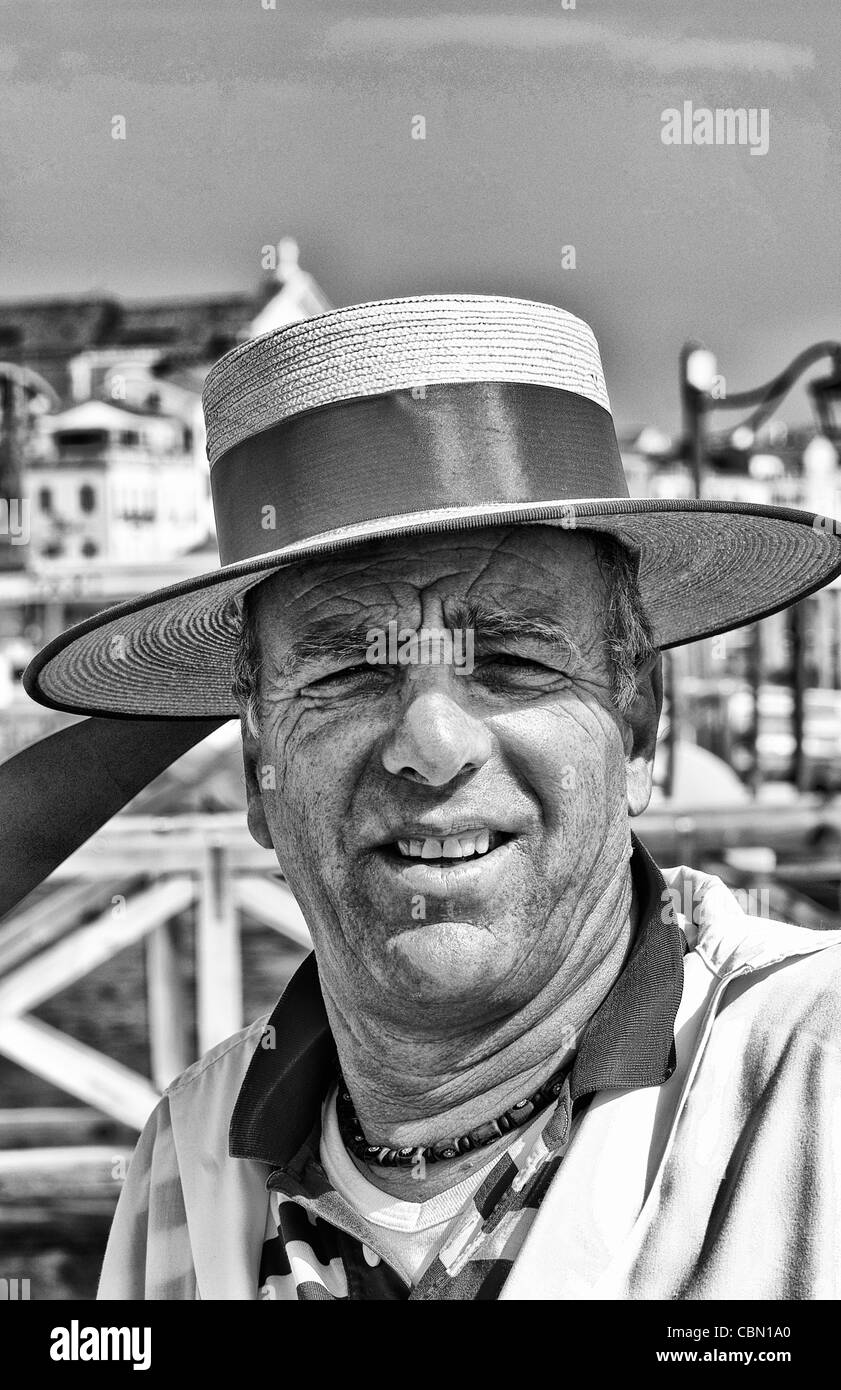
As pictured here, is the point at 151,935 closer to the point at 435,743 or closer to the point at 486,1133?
the point at 486,1133

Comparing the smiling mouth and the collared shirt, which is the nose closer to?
the smiling mouth

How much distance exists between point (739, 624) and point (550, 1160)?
842mm

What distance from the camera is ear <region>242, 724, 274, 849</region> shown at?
1.84 meters

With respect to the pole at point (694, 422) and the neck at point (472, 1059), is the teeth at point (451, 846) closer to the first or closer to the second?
the neck at point (472, 1059)

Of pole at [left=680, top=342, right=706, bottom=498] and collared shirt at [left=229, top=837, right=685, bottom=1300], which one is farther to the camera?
pole at [left=680, top=342, right=706, bottom=498]

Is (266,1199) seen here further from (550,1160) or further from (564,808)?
(564,808)

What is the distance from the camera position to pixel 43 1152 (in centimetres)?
611

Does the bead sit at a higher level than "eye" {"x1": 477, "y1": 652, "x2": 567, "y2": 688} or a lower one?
lower

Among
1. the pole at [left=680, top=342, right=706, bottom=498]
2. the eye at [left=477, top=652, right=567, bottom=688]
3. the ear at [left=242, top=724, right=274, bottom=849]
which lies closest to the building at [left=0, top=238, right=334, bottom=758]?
the pole at [left=680, top=342, right=706, bottom=498]

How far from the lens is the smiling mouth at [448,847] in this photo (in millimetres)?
1553

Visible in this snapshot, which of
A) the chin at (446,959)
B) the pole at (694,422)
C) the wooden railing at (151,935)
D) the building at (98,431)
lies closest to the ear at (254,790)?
the chin at (446,959)

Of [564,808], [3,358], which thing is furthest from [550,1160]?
[3,358]

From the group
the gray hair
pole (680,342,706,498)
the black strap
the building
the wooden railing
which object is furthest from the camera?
the building

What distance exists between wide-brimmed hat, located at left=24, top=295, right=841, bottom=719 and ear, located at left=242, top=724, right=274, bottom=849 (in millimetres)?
204
